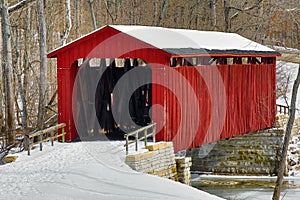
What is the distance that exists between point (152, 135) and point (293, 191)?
6.35 metres

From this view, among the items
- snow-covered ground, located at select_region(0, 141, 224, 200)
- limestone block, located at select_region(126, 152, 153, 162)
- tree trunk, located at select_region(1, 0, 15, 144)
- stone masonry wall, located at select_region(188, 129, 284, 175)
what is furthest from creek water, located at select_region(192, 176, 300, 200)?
tree trunk, located at select_region(1, 0, 15, 144)

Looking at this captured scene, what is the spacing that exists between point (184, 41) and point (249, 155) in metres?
6.45

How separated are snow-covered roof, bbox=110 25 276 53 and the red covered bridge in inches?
1.7

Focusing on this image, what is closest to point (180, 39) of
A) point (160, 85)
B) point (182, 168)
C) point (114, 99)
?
point (160, 85)

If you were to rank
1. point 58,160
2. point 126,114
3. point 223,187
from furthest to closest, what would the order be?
point 223,187, point 126,114, point 58,160

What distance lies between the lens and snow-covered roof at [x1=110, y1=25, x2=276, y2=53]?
49.0ft

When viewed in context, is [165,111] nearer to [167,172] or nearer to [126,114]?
[167,172]

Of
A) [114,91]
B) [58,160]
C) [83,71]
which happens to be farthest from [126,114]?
[58,160]

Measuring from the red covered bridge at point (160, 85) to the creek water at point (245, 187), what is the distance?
183cm

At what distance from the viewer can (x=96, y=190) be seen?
1025 centimetres

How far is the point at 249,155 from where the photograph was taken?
20.9m

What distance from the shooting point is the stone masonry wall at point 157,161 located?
12.4 metres

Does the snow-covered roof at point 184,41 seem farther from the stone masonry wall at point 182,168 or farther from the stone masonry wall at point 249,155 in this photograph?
the stone masonry wall at point 249,155

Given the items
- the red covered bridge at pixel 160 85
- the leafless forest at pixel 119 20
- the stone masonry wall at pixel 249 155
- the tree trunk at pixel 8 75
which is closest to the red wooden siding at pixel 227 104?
the red covered bridge at pixel 160 85
